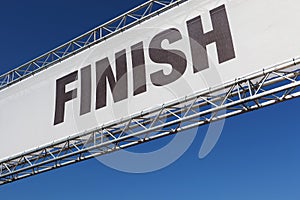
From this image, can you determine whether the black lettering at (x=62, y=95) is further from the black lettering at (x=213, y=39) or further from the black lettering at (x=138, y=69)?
the black lettering at (x=213, y=39)

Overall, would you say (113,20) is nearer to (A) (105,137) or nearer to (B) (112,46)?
(B) (112,46)

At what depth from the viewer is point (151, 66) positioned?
874cm

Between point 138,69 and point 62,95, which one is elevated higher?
point 62,95

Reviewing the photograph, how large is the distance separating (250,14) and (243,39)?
0.55 metres

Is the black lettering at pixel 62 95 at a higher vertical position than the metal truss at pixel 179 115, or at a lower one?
higher

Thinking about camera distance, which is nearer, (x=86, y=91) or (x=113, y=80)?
(x=113, y=80)

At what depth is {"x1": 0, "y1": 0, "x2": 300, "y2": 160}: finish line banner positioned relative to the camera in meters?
7.19

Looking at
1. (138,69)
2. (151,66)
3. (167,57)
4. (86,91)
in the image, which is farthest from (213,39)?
(86,91)

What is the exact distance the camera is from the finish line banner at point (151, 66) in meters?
7.19

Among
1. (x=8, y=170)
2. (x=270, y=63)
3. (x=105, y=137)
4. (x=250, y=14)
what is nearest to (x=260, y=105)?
(x=270, y=63)

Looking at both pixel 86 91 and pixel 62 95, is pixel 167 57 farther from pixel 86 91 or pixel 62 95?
pixel 62 95

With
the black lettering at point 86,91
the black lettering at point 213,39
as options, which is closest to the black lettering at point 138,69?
the black lettering at point 213,39

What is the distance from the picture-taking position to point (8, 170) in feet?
36.7

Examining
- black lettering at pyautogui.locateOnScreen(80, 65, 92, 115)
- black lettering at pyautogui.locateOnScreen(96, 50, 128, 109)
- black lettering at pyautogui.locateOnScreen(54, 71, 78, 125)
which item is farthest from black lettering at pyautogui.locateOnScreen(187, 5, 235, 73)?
black lettering at pyautogui.locateOnScreen(54, 71, 78, 125)
